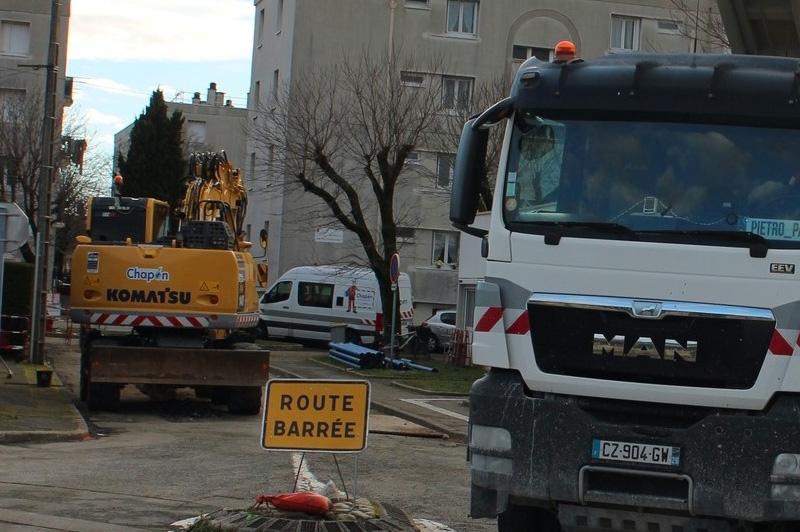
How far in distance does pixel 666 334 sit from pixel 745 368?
47cm

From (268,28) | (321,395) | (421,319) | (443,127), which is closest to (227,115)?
(268,28)

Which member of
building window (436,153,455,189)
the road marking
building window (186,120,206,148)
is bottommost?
the road marking

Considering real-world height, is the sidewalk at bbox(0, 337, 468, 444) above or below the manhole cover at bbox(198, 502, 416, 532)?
below

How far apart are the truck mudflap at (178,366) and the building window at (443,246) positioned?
1061 inches

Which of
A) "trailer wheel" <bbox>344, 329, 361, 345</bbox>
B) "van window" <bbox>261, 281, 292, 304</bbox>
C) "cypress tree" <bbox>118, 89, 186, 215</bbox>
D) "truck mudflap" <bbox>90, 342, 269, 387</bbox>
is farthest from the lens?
"cypress tree" <bbox>118, 89, 186, 215</bbox>

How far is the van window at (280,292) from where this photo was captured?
3800 cm

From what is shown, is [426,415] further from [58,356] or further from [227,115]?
[227,115]

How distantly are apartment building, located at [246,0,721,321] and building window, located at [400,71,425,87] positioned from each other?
13.5 ft

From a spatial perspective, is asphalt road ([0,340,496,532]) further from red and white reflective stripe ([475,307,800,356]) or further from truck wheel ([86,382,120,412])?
red and white reflective stripe ([475,307,800,356])

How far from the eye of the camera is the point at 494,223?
768 centimetres

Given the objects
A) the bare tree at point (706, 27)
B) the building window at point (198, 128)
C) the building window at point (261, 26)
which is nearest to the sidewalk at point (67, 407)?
the bare tree at point (706, 27)

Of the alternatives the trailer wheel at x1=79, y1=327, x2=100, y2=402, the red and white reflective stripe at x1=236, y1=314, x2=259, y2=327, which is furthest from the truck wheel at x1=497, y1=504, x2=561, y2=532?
the trailer wheel at x1=79, y1=327, x2=100, y2=402

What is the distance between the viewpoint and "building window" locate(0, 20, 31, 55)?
52344mm

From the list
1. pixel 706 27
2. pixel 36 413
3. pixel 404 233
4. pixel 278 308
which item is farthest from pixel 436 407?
pixel 404 233
